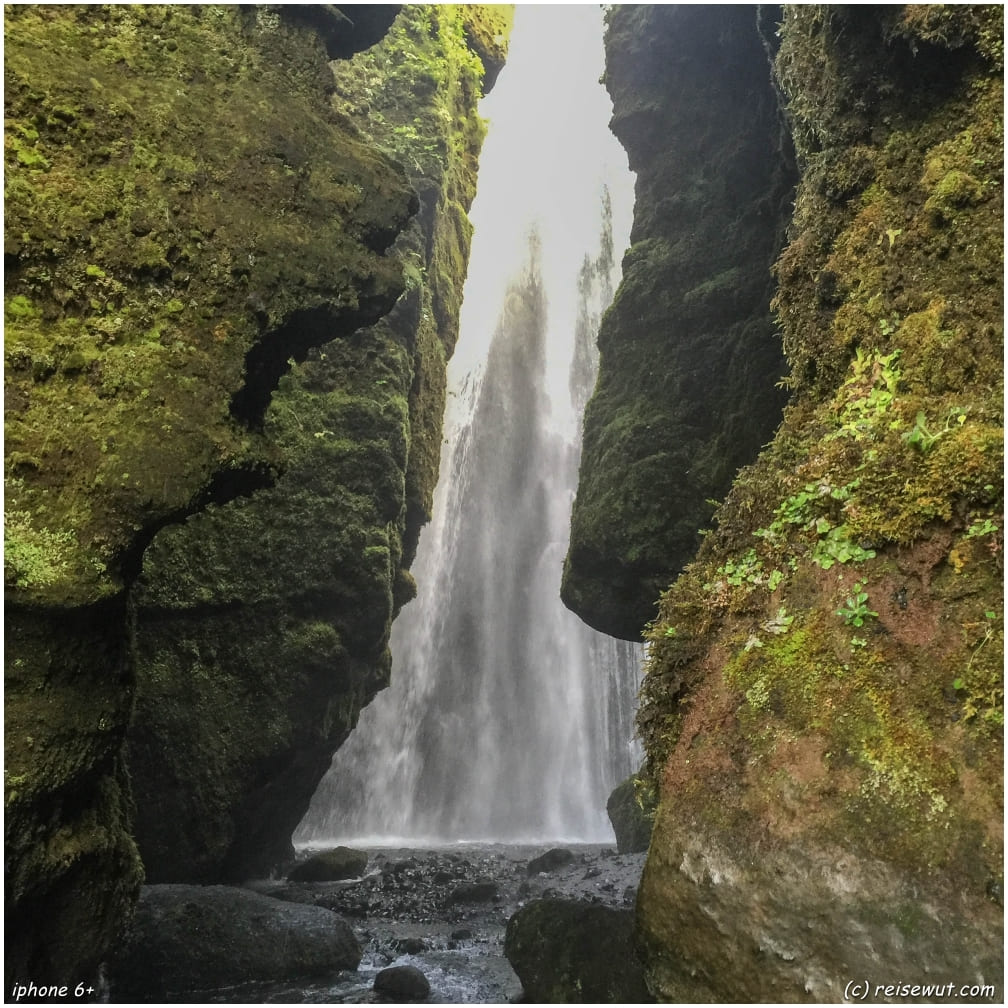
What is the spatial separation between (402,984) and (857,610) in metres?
8.34

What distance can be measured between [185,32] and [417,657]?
3035cm

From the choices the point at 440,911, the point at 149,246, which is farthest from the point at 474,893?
the point at 149,246

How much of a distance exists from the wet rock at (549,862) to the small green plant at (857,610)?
1688 centimetres

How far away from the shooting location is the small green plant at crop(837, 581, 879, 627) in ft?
13.1

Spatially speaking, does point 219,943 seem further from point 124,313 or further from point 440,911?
point 124,313

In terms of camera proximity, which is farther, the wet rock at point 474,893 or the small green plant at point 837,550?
the wet rock at point 474,893

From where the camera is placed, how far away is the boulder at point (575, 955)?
834 cm

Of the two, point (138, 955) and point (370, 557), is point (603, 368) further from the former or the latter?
point (138, 955)

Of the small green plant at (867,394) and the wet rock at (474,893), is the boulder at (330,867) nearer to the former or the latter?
the wet rock at (474,893)

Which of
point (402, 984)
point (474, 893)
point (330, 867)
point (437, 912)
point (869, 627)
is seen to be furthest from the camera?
point (330, 867)

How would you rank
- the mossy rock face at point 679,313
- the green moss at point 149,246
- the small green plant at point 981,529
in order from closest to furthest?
1. the small green plant at point 981,529
2. the green moss at point 149,246
3. the mossy rock face at point 679,313

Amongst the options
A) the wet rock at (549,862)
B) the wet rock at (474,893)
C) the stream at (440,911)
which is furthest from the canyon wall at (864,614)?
the wet rock at (549,862)

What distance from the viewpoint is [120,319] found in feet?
15.9

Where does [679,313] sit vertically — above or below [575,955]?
above
